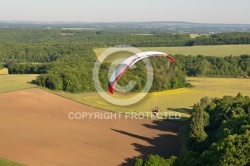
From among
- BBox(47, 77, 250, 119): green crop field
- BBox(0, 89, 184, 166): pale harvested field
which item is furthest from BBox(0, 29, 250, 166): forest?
BBox(0, 89, 184, 166): pale harvested field

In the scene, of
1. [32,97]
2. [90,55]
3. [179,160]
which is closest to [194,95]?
[32,97]

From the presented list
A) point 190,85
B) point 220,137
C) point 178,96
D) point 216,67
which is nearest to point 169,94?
point 178,96

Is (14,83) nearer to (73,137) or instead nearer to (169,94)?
(169,94)

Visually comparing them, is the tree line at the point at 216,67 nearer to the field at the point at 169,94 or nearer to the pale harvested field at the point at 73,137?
the field at the point at 169,94

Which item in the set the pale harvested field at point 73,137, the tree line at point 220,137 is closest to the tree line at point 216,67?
the tree line at point 220,137

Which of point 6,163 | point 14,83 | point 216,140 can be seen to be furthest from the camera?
point 14,83

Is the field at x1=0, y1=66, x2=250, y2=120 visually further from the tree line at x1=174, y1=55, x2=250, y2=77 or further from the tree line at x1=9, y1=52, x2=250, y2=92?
the tree line at x1=174, y1=55, x2=250, y2=77

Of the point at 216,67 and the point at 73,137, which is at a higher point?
the point at 216,67
